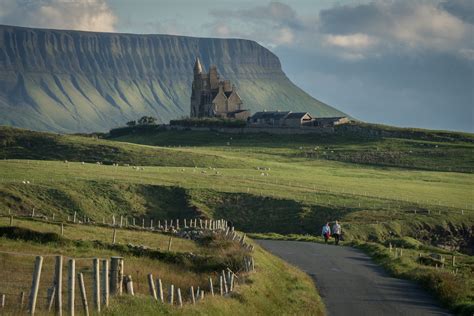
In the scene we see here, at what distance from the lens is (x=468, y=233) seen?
75.6m

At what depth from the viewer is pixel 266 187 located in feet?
298

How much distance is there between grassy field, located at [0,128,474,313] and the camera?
7388 centimetres

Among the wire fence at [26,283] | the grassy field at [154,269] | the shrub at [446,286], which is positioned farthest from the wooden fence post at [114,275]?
the shrub at [446,286]

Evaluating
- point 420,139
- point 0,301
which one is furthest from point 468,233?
point 420,139

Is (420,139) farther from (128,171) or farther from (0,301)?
(0,301)

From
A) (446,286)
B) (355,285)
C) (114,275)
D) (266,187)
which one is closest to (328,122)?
(266,187)

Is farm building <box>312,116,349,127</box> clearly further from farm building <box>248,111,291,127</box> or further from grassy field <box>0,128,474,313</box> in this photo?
grassy field <box>0,128,474,313</box>

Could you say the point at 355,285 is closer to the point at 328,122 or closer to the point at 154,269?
the point at 154,269

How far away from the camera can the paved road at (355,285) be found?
112 feet

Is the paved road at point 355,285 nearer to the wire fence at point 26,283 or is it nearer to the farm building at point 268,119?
the wire fence at point 26,283

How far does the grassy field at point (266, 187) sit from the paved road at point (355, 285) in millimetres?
1410

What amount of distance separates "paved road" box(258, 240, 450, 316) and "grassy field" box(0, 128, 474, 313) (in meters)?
1.41

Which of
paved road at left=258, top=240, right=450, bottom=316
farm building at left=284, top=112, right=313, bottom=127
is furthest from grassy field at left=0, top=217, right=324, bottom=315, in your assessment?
farm building at left=284, top=112, right=313, bottom=127

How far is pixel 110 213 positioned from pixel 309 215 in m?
15.0
